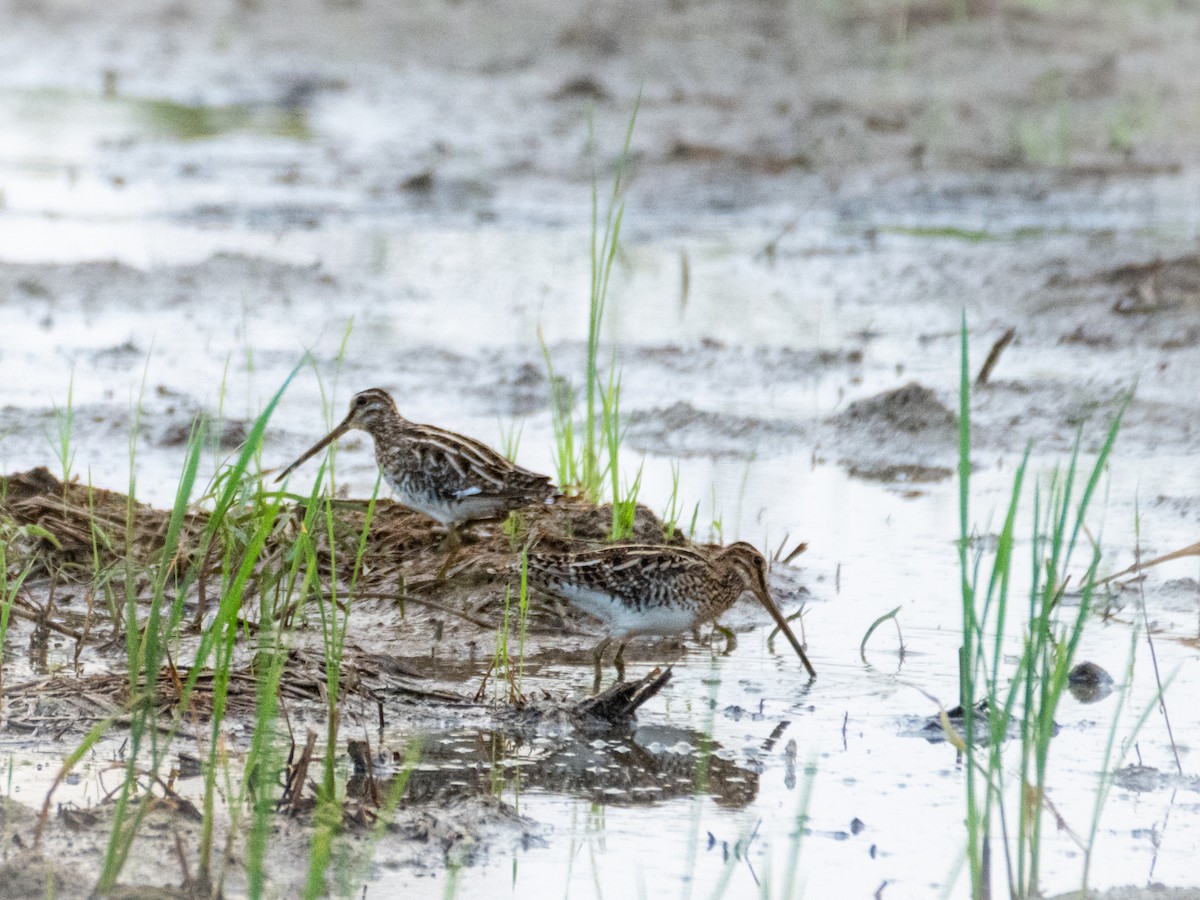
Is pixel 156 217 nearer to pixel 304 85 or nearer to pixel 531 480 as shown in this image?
pixel 304 85

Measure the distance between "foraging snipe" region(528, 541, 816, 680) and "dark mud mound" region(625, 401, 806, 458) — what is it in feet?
7.22

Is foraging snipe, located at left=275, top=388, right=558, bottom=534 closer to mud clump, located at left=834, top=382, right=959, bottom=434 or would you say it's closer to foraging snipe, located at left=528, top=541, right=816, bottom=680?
foraging snipe, located at left=528, top=541, right=816, bottom=680

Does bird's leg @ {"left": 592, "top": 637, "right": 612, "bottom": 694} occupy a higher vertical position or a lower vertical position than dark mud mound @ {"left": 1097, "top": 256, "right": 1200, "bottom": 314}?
lower

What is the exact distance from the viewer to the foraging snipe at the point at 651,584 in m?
5.20

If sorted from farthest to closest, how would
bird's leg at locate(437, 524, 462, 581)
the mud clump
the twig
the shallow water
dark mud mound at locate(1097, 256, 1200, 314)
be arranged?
1. dark mud mound at locate(1097, 256, 1200, 314)
2. the twig
3. the mud clump
4. bird's leg at locate(437, 524, 462, 581)
5. the shallow water

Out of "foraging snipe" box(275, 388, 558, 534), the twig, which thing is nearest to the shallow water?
the twig

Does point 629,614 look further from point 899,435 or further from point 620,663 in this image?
→ point 899,435

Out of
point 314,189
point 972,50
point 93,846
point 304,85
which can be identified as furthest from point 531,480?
point 972,50

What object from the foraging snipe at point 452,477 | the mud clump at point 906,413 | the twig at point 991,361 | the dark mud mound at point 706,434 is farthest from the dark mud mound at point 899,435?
the foraging snipe at point 452,477

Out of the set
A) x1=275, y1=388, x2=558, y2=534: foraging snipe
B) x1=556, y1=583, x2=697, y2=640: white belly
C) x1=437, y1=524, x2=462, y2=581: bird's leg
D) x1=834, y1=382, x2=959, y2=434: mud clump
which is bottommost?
x1=556, y1=583, x2=697, y2=640: white belly

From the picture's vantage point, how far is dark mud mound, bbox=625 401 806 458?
773 cm

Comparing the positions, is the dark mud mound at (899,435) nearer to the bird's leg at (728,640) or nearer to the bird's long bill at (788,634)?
the bird's leg at (728,640)

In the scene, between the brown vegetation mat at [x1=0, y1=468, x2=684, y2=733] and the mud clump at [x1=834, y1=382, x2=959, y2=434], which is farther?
the mud clump at [x1=834, y1=382, x2=959, y2=434]

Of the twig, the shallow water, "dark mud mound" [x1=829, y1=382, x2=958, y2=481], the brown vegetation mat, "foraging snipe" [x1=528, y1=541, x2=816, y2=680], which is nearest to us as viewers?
the shallow water
